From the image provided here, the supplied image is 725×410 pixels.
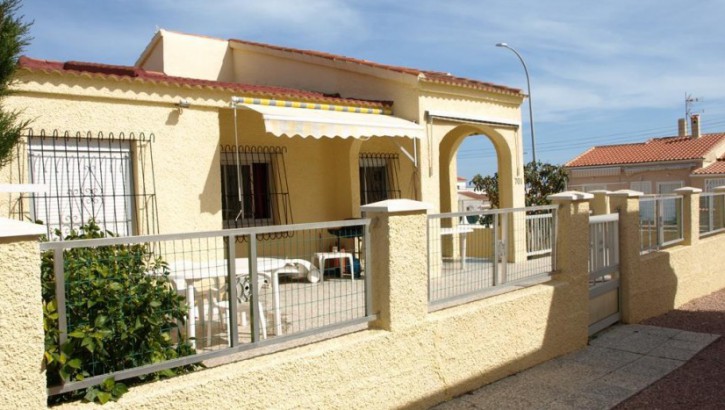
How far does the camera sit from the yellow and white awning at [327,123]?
11570 millimetres

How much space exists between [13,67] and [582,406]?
859 centimetres

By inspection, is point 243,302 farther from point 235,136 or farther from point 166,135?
point 235,136

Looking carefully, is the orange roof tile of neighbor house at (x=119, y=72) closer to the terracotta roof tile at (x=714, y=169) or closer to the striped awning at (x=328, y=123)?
the striped awning at (x=328, y=123)

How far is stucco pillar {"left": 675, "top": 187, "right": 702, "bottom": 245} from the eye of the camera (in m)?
15.8

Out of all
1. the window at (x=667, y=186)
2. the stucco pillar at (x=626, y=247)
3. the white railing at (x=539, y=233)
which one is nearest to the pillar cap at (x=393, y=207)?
the white railing at (x=539, y=233)

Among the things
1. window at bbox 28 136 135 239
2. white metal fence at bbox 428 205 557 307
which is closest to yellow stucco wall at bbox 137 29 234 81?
window at bbox 28 136 135 239

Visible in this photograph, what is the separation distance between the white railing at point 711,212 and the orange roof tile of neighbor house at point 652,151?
3321 centimetres

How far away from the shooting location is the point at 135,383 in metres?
5.28

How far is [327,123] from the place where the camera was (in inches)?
481

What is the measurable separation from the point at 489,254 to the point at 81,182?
687cm

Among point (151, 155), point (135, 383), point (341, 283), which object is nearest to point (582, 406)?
point (341, 283)

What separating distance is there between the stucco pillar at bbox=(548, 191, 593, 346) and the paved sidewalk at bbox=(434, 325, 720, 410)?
0.60m

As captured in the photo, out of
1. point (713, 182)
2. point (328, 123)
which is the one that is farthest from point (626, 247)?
point (713, 182)

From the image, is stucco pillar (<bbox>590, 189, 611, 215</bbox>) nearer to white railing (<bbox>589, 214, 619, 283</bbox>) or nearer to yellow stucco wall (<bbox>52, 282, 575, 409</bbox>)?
white railing (<bbox>589, 214, 619, 283</bbox>)
